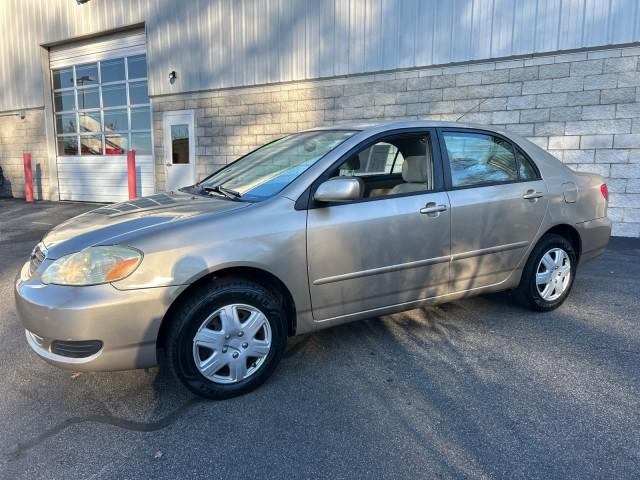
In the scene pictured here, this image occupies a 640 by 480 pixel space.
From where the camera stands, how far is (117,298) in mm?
2506

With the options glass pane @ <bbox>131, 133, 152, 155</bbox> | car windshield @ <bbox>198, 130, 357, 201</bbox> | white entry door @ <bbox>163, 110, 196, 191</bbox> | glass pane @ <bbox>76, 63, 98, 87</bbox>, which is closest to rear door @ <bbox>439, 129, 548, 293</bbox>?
car windshield @ <bbox>198, 130, 357, 201</bbox>

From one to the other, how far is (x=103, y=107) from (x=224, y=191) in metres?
11.7

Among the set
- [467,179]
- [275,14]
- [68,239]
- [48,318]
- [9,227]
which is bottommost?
[9,227]

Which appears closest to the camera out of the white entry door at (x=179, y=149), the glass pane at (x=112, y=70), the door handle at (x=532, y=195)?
the door handle at (x=532, y=195)

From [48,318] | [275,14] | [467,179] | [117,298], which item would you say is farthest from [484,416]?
[275,14]

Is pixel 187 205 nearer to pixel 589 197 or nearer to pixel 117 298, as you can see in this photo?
pixel 117 298

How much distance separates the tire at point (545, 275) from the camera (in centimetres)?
404

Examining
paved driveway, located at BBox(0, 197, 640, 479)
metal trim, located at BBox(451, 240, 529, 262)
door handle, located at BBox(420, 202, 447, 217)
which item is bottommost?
paved driveway, located at BBox(0, 197, 640, 479)

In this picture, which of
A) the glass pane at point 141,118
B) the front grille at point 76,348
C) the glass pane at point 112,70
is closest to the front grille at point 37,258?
the front grille at point 76,348

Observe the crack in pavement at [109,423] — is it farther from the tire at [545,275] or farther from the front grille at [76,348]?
the tire at [545,275]

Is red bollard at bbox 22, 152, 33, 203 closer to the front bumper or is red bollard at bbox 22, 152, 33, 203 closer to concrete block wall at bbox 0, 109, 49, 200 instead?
concrete block wall at bbox 0, 109, 49, 200

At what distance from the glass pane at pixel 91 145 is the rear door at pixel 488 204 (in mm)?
12349

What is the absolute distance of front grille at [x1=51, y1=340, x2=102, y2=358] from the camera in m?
2.55

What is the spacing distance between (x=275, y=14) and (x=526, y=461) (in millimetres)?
9729
